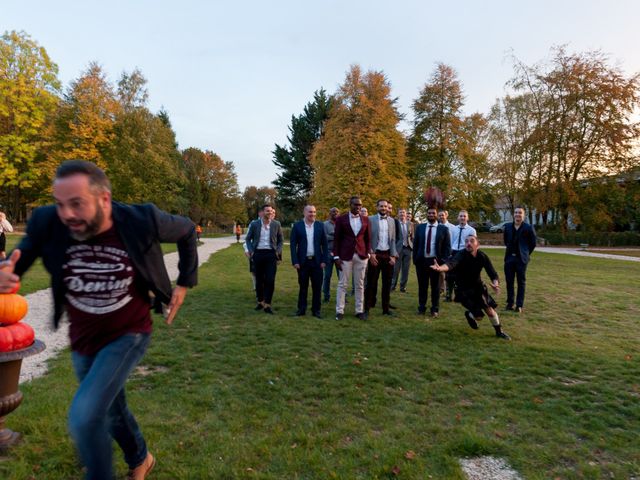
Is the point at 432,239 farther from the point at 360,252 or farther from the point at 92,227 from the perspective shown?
the point at 92,227

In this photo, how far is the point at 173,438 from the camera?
3.67 m

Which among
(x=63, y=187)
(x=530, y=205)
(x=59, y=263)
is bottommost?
(x=59, y=263)

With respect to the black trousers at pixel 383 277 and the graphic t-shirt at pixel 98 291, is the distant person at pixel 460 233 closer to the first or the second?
the black trousers at pixel 383 277

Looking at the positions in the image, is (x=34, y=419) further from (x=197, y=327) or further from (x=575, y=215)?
(x=575, y=215)

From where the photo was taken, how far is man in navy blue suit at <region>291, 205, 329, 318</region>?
29.0ft

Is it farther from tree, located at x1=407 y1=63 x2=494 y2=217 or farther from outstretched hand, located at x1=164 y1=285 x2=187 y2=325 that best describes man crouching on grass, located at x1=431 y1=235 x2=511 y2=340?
tree, located at x1=407 y1=63 x2=494 y2=217

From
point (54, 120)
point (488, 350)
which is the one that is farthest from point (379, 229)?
point (54, 120)

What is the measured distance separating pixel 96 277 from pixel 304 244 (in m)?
6.52

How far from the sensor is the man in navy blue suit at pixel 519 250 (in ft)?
31.4

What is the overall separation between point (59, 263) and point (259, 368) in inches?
142

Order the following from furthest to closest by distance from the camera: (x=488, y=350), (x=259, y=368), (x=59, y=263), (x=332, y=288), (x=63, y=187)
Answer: (x=332, y=288), (x=488, y=350), (x=259, y=368), (x=59, y=263), (x=63, y=187)

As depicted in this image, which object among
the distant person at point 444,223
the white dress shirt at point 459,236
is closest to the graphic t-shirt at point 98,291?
the distant person at point 444,223

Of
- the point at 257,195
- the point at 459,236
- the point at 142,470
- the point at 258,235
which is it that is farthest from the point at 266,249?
the point at 257,195

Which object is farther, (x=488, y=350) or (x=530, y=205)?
(x=530, y=205)
